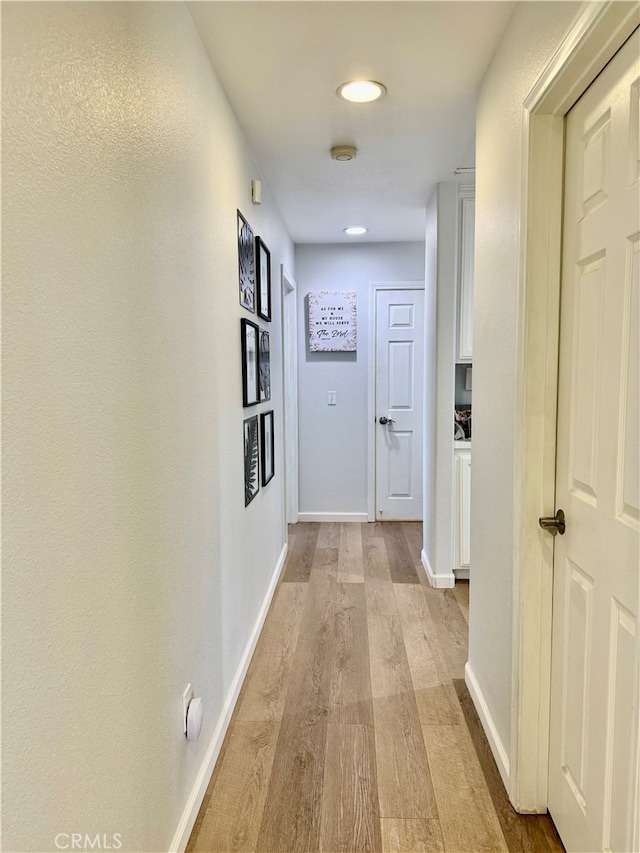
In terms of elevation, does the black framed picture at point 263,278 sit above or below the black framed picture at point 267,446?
above

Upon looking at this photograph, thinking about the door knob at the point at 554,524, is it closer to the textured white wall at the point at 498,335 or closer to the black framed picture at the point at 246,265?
the textured white wall at the point at 498,335

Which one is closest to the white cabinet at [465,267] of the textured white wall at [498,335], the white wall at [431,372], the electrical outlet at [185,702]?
the white wall at [431,372]

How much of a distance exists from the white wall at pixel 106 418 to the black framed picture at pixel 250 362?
492 mm

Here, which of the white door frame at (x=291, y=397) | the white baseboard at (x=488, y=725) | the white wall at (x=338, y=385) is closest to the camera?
the white baseboard at (x=488, y=725)

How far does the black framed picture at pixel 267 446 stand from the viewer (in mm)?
2742

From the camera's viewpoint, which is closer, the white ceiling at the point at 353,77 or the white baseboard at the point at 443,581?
the white ceiling at the point at 353,77

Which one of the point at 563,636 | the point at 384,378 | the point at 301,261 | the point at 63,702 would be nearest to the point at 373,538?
the point at 384,378

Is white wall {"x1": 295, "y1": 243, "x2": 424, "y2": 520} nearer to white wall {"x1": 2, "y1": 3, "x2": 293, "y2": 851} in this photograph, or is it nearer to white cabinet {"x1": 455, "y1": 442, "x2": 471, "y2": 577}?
white cabinet {"x1": 455, "y1": 442, "x2": 471, "y2": 577}

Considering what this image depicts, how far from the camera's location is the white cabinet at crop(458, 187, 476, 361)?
9.89 ft

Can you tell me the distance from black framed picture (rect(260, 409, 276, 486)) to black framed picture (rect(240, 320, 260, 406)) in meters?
0.21

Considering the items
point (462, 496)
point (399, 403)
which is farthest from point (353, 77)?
point (399, 403)

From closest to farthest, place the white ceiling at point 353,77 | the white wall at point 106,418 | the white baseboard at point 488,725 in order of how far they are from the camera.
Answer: the white wall at point 106,418 < the white ceiling at point 353,77 < the white baseboard at point 488,725

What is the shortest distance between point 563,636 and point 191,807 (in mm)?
1153

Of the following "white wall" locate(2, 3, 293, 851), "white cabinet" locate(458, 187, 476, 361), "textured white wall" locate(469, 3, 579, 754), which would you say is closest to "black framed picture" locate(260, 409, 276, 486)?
"white wall" locate(2, 3, 293, 851)
